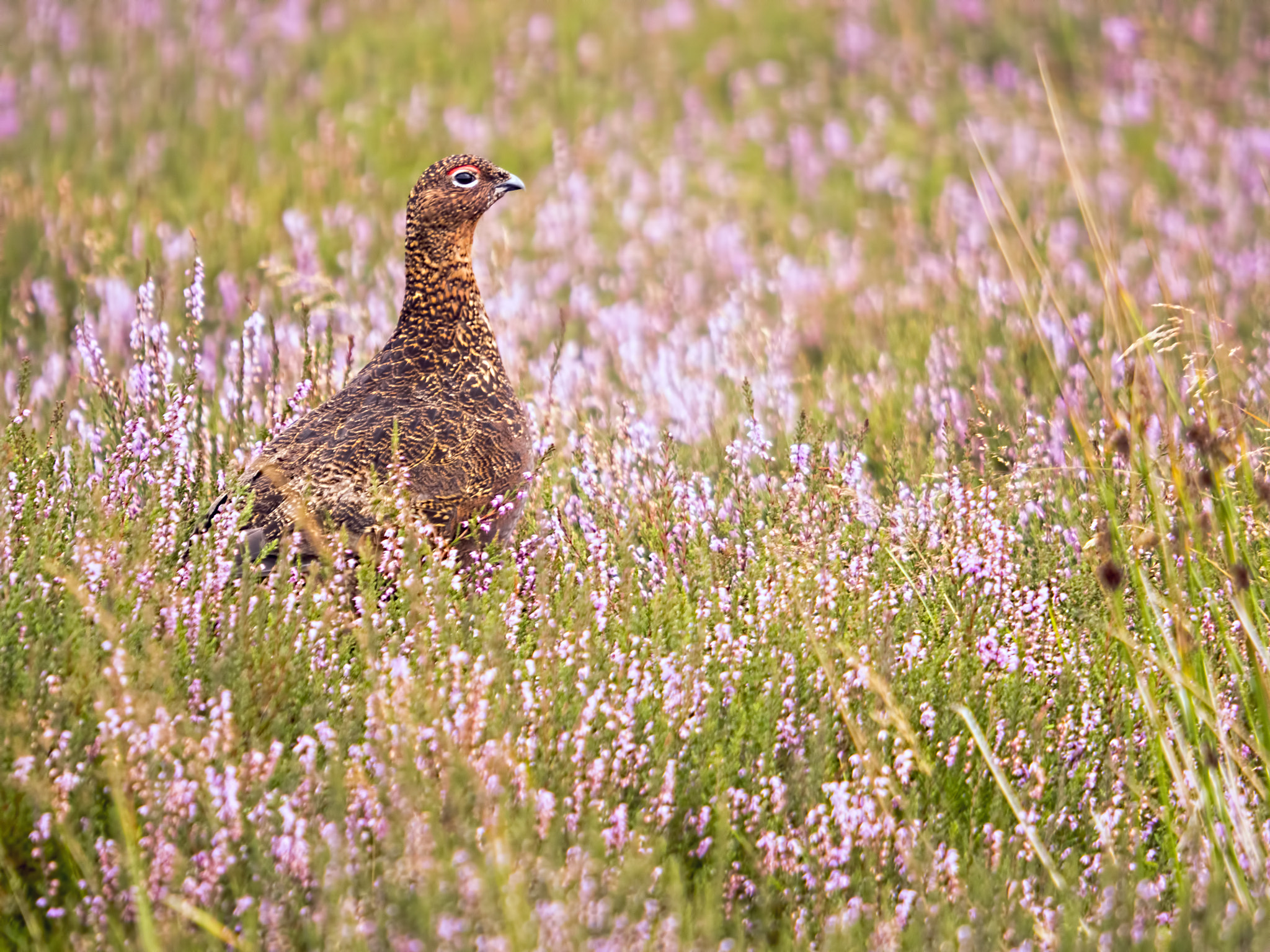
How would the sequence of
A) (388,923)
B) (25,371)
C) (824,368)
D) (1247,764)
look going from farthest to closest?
1. (824,368)
2. (25,371)
3. (1247,764)
4. (388,923)

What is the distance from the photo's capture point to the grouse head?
434cm

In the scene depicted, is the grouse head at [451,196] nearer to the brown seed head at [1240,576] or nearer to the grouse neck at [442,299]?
the grouse neck at [442,299]

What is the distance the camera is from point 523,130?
30.8ft

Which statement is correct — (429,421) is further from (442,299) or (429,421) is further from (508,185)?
(508,185)

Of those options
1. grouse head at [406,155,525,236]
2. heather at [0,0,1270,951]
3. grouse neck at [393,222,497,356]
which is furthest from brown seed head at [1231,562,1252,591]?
grouse head at [406,155,525,236]

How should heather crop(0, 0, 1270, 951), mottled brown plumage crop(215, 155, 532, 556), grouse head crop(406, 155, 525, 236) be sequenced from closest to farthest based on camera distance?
heather crop(0, 0, 1270, 951), mottled brown plumage crop(215, 155, 532, 556), grouse head crop(406, 155, 525, 236)

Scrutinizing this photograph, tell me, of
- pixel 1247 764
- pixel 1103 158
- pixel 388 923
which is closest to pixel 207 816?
pixel 388 923

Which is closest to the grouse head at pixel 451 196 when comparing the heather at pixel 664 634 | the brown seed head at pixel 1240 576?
the heather at pixel 664 634

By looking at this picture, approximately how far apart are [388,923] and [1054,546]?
7.22ft

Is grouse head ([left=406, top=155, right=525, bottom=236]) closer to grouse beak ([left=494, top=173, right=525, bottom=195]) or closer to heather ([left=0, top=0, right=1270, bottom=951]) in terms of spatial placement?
grouse beak ([left=494, top=173, right=525, bottom=195])

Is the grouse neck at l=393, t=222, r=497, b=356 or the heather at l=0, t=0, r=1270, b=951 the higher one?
the grouse neck at l=393, t=222, r=497, b=356

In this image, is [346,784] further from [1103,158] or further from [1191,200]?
[1103,158]

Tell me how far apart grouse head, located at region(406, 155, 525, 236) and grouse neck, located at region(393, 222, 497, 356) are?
0.02 meters

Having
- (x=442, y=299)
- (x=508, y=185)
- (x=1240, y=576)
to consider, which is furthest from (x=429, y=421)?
(x=1240, y=576)
